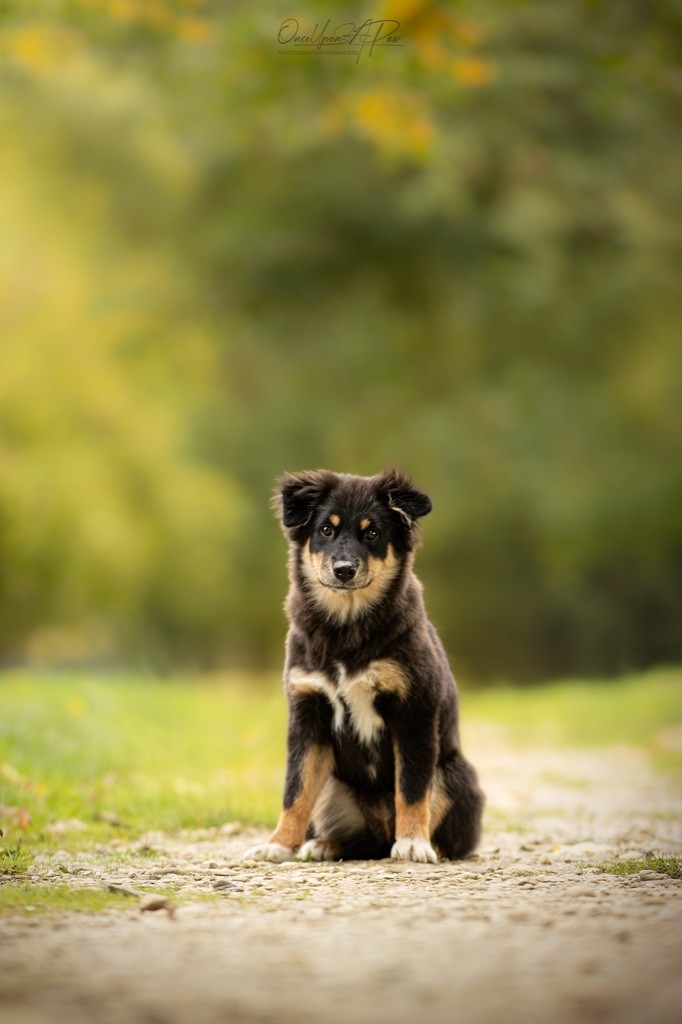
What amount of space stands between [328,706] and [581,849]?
1328 mm

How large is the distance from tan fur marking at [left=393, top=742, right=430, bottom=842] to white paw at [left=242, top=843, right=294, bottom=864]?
44 cm

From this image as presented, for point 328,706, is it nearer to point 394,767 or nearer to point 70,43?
point 394,767

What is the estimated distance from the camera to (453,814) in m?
4.95

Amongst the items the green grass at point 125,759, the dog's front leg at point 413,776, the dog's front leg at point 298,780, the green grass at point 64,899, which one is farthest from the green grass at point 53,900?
the dog's front leg at point 413,776

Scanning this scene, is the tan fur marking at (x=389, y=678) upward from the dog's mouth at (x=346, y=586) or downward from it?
downward

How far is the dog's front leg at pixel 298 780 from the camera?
190 inches

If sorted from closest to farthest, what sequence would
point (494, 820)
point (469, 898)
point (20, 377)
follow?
point (469, 898), point (494, 820), point (20, 377)

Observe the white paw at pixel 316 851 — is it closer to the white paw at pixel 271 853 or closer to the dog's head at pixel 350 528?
the white paw at pixel 271 853

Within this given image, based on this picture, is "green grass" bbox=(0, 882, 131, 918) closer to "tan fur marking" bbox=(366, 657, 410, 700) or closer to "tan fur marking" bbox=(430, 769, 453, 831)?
"tan fur marking" bbox=(366, 657, 410, 700)

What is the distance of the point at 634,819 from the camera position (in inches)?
257

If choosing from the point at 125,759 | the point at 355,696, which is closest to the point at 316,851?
the point at 355,696

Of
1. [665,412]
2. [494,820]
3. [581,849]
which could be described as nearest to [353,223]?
[665,412]
